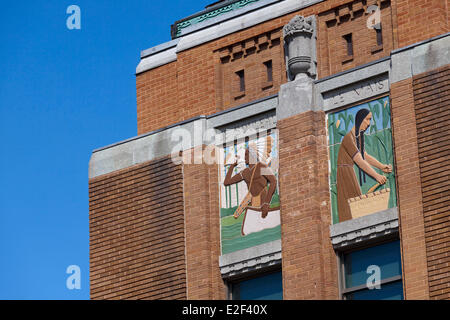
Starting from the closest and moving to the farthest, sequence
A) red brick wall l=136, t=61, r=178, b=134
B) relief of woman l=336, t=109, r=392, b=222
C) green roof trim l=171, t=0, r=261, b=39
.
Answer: relief of woman l=336, t=109, r=392, b=222 → red brick wall l=136, t=61, r=178, b=134 → green roof trim l=171, t=0, r=261, b=39

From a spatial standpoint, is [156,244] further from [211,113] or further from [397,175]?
[397,175]

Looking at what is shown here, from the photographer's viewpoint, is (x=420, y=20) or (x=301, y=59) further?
(x=301, y=59)

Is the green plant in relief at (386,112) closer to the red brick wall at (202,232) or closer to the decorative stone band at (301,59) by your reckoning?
the decorative stone band at (301,59)

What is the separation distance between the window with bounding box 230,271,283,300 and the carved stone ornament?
15.0ft

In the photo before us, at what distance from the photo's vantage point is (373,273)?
3297 centimetres

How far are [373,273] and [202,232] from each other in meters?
4.31

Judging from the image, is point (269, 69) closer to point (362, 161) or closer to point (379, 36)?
point (379, 36)

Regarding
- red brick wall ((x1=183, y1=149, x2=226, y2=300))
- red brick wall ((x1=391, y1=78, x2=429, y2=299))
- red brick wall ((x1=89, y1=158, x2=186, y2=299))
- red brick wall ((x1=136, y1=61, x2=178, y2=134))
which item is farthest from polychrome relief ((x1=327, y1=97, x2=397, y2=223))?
red brick wall ((x1=136, y1=61, x2=178, y2=134))

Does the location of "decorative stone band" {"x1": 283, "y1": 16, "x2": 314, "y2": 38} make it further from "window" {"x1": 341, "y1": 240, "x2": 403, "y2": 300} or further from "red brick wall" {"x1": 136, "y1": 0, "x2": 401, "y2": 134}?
"window" {"x1": 341, "y1": 240, "x2": 403, "y2": 300}

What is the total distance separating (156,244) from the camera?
3569 cm

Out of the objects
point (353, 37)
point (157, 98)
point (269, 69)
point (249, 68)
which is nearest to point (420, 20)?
point (353, 37)

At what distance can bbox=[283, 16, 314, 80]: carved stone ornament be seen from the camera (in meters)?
35.3

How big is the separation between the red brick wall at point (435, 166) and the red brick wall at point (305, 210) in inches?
96.3
